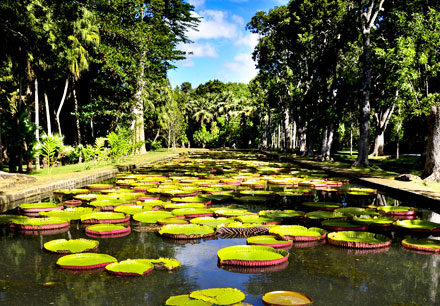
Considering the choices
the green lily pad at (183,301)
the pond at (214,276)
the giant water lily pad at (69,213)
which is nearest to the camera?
the green lily pad at (183,301)

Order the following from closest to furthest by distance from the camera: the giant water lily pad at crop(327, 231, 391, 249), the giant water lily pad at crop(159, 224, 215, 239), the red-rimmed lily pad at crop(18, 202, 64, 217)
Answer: the giant water lily pad at crop(327, 231, 391, 249) < the giant water lily pad at crop(159, 224, 215, 239) < the red-rimmed lily pad at crop(18, 202, 64, 217)

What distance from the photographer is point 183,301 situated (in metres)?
2.72

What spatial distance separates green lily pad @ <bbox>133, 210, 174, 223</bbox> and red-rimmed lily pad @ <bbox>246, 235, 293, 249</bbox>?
1830 millimetres

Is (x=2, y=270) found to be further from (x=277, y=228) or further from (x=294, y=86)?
(x=294, y=86)

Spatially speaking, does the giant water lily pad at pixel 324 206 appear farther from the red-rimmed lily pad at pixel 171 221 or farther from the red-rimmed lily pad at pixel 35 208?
the red-rimmed lily pad at pixel 35 208

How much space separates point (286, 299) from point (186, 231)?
2.30 m

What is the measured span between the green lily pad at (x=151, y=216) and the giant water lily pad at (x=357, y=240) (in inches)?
104

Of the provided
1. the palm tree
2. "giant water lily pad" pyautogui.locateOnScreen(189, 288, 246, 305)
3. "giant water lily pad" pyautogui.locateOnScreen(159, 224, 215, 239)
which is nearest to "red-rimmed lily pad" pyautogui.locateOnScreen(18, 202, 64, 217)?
"giant water lily pad" pyautogui.locateOnScreen(159, 224, 215, 239)

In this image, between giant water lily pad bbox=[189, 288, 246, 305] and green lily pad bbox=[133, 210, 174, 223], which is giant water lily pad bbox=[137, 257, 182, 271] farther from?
green lily pad bbox=[133, 210, 174, 223]

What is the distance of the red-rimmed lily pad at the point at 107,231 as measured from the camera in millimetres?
4988

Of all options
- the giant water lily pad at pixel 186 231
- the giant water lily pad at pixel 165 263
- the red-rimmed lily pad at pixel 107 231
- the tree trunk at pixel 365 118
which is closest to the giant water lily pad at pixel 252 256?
the giant water lily pad at pixel 165 263

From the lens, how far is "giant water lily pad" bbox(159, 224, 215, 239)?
4.79 meters

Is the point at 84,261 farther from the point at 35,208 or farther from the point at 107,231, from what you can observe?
the point at 35,208

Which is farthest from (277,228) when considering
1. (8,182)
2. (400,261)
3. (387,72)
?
(387,72)
